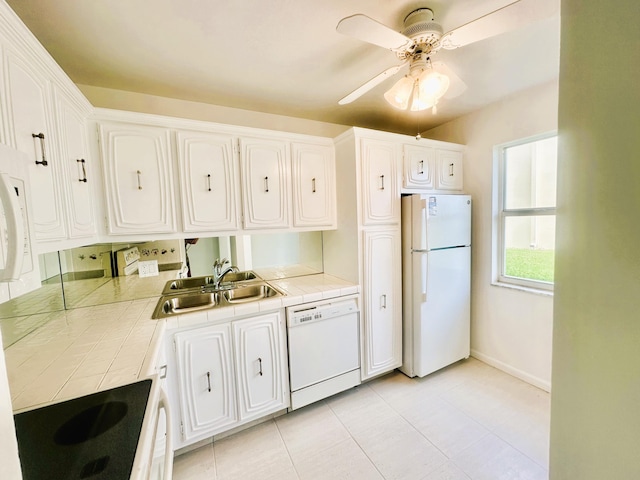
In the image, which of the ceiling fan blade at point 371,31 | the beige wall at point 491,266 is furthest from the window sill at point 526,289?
the ceiling fan blade at point 371,31

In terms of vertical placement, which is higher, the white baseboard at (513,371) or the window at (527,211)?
the window at (527,211)

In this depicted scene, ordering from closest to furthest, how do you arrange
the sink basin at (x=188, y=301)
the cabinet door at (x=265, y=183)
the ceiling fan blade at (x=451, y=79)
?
the ceiling fan blade at (x=451, y=79) → the sink basin at (x=188, y=301) → the cabinet door at (x=265, y=183)

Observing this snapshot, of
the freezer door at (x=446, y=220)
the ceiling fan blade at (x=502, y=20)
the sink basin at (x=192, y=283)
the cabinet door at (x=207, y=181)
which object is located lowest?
the sink basin at (x=192, y=283)

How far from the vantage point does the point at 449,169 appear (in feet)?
8.56

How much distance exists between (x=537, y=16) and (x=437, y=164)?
4.98ft

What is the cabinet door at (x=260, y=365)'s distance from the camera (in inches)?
68.1

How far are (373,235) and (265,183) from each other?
1014 millimetres

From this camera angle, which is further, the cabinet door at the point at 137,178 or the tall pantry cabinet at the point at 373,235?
the tall pantry cabinet at the point at 373,235

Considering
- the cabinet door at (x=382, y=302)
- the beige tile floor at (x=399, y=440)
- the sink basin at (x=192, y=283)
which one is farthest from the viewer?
the cabinet door at (x=382, y=302)

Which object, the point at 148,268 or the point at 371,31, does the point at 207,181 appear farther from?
the point at 371,31

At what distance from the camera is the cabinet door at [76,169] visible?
125cm

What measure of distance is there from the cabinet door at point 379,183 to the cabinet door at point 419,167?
0.14 meters

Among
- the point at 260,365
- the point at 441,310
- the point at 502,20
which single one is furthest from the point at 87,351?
the point at 441,310

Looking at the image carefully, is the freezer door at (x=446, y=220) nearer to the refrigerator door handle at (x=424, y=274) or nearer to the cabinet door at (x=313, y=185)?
the refrigerator door handle at (x=424, y=274)
